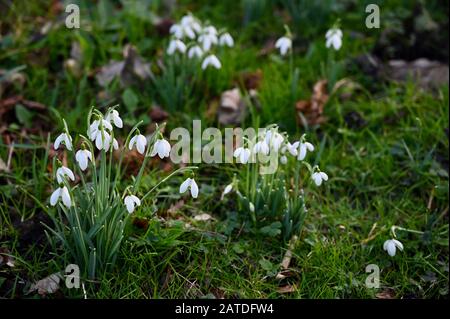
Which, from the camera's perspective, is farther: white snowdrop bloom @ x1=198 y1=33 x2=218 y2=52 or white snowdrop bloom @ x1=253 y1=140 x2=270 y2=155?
white snowdrop bloom @ x1=198 y1=33 x2=218 y2=52

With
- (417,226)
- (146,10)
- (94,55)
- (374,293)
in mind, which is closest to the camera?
(374,293)

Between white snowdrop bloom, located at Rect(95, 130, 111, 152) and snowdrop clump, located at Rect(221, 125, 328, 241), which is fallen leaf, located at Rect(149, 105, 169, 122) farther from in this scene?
white snowdrop bloom, located at Rect(95, 130, 111, 152)

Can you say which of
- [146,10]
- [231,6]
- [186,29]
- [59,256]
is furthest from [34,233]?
[231,6]

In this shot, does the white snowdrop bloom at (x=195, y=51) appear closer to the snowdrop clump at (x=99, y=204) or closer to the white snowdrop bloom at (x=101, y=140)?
the snowdrop clump at (x=99, y=204)

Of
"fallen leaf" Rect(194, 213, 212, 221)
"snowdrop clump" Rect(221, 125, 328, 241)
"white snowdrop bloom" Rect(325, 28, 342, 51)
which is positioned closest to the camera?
"snowdrop clump" Rect(221, 125, 328, 241)

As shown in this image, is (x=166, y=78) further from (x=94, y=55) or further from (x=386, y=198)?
(x=386, y=198)

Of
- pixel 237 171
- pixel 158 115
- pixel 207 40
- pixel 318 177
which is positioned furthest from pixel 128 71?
pixel 318 177

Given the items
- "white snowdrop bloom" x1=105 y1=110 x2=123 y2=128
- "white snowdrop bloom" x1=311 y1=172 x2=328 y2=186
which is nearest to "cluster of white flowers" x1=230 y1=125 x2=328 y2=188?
"white snowdrop bloom" x1=311 y1=172 x2=328 y2=186
